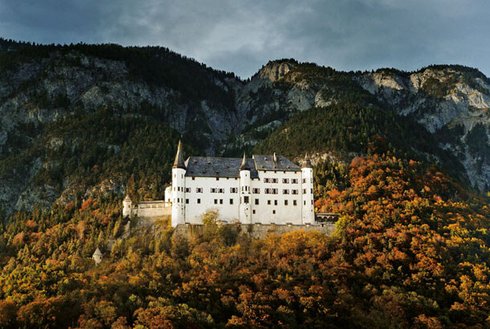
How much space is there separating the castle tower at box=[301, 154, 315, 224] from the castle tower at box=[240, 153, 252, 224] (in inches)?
371

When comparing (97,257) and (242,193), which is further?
(242,193)

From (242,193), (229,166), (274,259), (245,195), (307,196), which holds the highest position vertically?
(229,166)

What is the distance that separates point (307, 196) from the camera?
108 m

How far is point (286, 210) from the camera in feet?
351

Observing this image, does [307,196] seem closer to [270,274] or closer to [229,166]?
[229,166]

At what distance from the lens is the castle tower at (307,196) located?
350 feet

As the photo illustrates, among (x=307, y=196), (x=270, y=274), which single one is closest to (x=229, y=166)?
(x=307, y=196)

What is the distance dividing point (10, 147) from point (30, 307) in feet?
397

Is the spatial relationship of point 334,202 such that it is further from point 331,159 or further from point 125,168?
point 125,168

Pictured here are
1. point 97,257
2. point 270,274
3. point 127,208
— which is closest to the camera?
point 270,274

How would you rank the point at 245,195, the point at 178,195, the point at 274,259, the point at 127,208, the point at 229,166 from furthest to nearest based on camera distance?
the point at 127,208
the point at 229,166
the point at 245,195
the point at 178,195
the point at 274,259

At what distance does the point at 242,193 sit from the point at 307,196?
37.1 ft

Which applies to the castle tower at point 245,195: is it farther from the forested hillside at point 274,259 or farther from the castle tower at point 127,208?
the castle tower at point 127,208

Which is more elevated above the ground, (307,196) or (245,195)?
(245,195)
